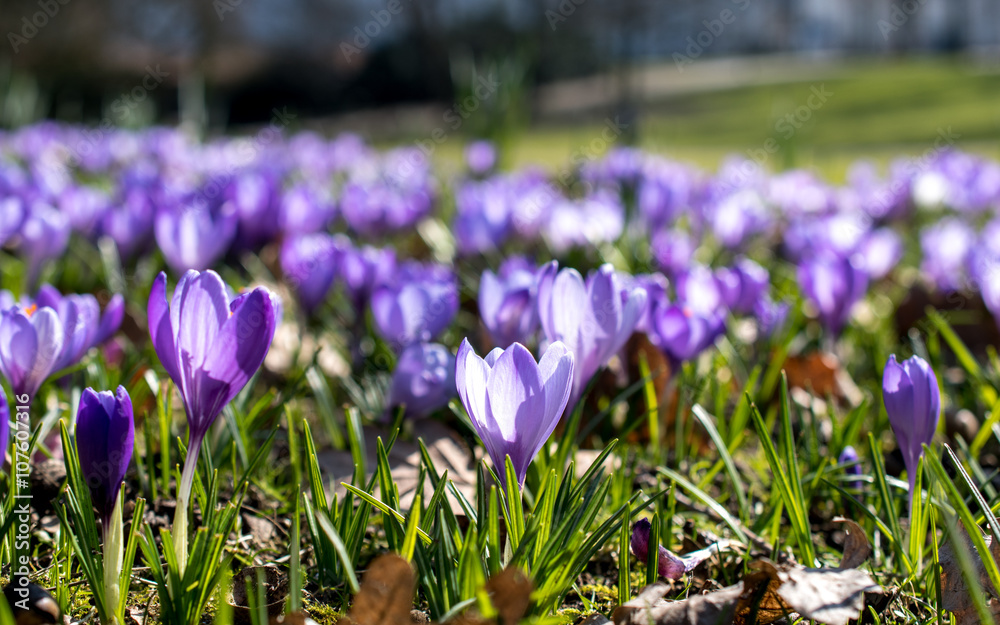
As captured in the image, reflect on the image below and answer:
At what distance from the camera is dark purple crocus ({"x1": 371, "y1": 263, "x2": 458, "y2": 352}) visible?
4.85 feet

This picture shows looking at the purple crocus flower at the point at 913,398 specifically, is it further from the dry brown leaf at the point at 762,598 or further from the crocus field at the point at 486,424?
the dry brown leaf at the point at 762,598

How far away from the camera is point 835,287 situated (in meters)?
1.77

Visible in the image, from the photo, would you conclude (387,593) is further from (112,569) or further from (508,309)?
(508,309)

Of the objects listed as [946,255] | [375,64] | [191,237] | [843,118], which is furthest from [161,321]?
[375,64]

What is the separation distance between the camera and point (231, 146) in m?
5.09

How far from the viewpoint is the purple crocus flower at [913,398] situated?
100 cm

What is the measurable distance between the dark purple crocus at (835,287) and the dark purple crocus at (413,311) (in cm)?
79

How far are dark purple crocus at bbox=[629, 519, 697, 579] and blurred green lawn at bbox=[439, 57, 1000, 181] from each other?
534 centimetres

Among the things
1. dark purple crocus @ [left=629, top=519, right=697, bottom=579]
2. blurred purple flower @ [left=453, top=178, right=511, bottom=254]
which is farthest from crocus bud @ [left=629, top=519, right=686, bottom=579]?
blurred purple flower @ [left=453, top=178, right=511, bottom=254]

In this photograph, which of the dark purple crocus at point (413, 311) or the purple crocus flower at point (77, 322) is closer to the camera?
the purple crocus flower at point (77, 322)

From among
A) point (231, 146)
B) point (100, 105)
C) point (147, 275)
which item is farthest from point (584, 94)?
point (147, 275)

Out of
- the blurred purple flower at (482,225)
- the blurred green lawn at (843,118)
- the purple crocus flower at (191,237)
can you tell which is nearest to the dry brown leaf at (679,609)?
the purple crocus flower at (191,237)

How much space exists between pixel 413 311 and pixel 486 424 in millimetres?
619

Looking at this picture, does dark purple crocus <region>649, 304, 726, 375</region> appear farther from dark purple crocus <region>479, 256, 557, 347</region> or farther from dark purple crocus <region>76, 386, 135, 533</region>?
dark purple crocus <region>76, 386, 135, 533</region>
